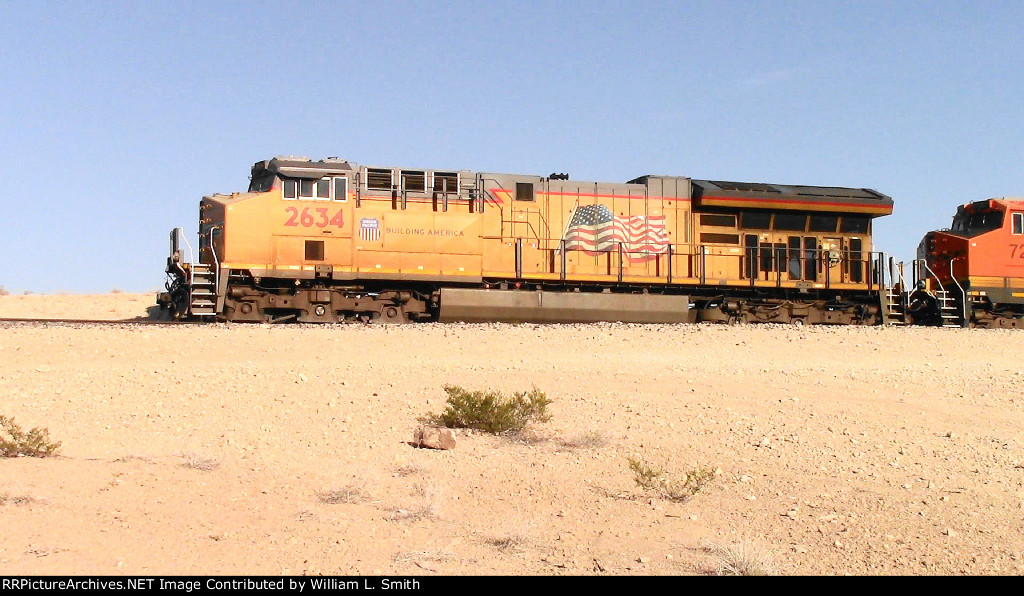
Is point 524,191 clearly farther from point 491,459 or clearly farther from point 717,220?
point 491,459

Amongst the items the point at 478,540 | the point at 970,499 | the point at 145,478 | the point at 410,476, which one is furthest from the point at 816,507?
the point at 145,478

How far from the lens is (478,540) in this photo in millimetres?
5938

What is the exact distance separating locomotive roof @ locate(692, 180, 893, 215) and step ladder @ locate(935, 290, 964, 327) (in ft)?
8.51

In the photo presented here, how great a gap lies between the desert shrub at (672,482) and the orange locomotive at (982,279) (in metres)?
17.2

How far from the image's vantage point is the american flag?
66.5ft

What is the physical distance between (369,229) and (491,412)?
33.3 feet

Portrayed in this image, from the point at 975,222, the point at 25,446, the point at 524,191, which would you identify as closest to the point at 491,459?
the point at 25,446

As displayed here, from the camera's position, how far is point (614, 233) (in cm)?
2047

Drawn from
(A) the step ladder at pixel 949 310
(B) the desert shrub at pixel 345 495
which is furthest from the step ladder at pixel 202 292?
(A) the step ladder at pixel 949 310

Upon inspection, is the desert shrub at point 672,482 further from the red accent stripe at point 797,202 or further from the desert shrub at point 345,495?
the red accent stripe at point 797,202

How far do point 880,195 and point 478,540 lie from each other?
1910 centimetres

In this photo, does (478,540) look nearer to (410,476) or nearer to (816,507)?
(410,476)

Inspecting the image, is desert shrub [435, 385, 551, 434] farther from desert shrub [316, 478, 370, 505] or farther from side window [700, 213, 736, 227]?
side window [700, 213, 736, 227]

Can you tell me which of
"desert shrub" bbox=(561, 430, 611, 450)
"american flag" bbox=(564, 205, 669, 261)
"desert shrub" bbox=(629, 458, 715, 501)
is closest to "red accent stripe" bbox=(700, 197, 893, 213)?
"american flag" bbox=(564, 205, 669, 261)
